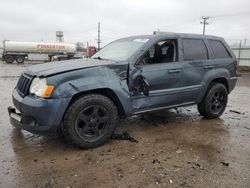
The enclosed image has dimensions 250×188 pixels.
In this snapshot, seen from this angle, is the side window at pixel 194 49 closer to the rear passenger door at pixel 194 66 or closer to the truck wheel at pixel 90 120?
the rear passenger door at pixel 194 66

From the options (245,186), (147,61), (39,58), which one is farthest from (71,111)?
(39,58)

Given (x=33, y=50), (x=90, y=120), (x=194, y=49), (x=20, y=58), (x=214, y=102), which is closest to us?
(x=90, y=120)

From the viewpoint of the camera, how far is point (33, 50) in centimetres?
3706

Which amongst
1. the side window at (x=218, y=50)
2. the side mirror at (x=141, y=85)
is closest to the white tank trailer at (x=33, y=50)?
the side window at (x=218, y=50)

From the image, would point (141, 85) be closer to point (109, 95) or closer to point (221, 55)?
point (109, 95)

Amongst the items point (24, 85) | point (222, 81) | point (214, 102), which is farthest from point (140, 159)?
point (222, 81)

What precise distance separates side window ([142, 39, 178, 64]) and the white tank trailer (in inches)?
1283

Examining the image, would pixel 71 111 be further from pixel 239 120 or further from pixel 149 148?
pixel 239 120

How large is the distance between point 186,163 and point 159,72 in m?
1.85

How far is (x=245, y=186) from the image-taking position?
3.37 m

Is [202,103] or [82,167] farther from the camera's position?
[202,103]

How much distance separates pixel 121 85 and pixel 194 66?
1889 millimetres

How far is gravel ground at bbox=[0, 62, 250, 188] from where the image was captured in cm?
346

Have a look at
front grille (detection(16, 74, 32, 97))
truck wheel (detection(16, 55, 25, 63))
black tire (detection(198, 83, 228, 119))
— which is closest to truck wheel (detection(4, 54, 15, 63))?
truck wheel (detection(16, 55, 25, 63))
